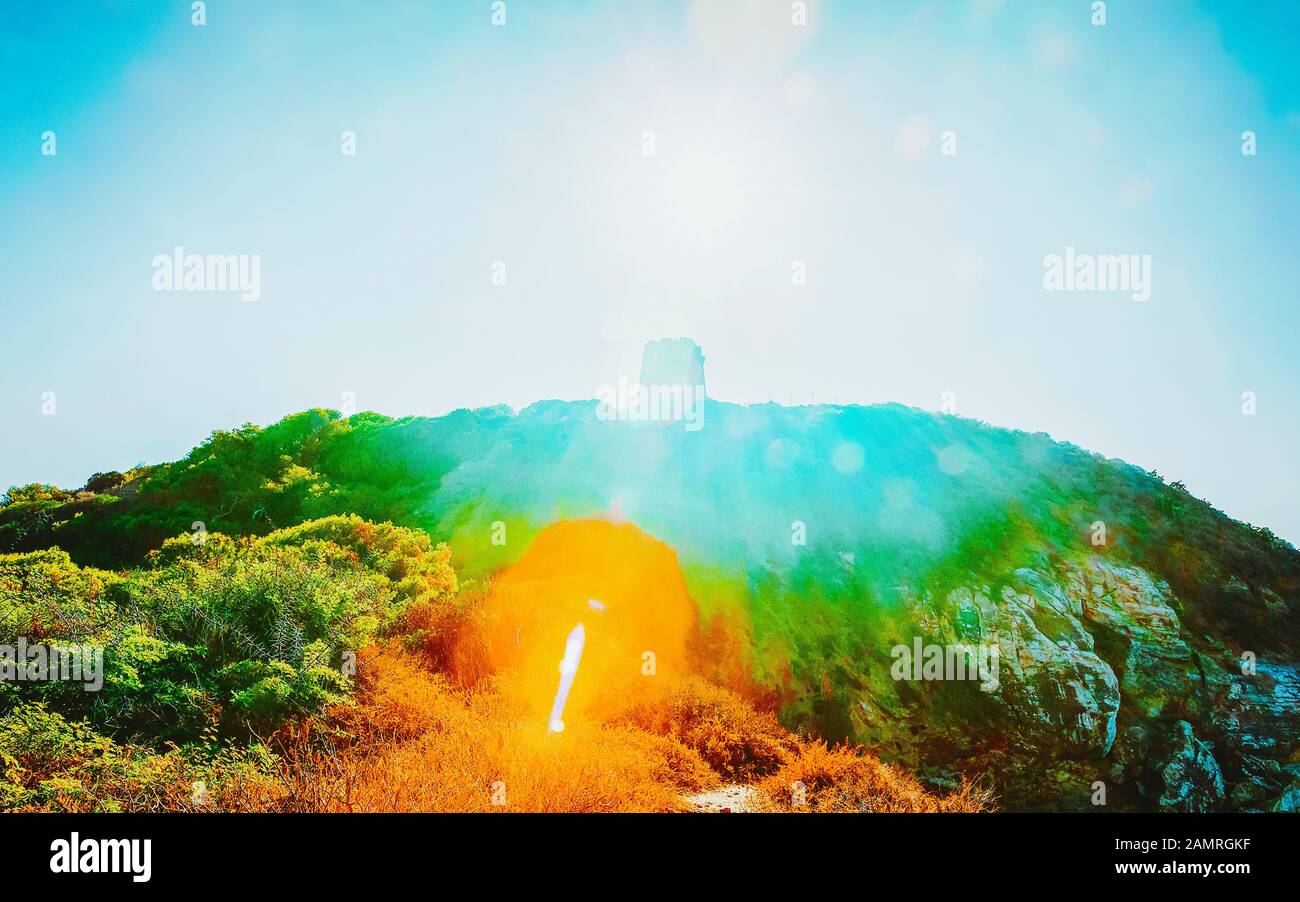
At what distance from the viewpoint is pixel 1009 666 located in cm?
1958

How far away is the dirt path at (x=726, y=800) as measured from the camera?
765 cm

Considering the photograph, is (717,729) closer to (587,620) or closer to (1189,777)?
(587,620)

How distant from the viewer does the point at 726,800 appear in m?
8.17

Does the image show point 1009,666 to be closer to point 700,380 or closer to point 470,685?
point 470,685

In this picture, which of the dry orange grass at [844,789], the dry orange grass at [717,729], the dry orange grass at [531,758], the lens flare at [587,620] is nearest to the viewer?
the dry orange grass at [531,758]

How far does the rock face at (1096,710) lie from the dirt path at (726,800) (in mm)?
10138

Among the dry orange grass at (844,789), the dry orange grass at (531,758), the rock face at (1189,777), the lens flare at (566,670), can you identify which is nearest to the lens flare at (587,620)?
the lens flare at (566,670)

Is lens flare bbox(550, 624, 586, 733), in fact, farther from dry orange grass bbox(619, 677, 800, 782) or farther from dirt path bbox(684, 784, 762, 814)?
dirt path bbox(684, 784, 762, 814)

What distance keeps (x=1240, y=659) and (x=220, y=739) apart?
31.7 m

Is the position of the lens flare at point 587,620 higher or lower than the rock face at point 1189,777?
higher

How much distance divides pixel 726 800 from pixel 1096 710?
59.5ft

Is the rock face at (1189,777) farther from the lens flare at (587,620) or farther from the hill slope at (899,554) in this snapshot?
the lens flare at (587,620)

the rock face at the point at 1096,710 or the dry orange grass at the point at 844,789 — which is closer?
the dry orange grass at the point at 844,789

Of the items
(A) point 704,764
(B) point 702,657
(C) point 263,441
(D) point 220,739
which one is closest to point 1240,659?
(B) point 702,657
